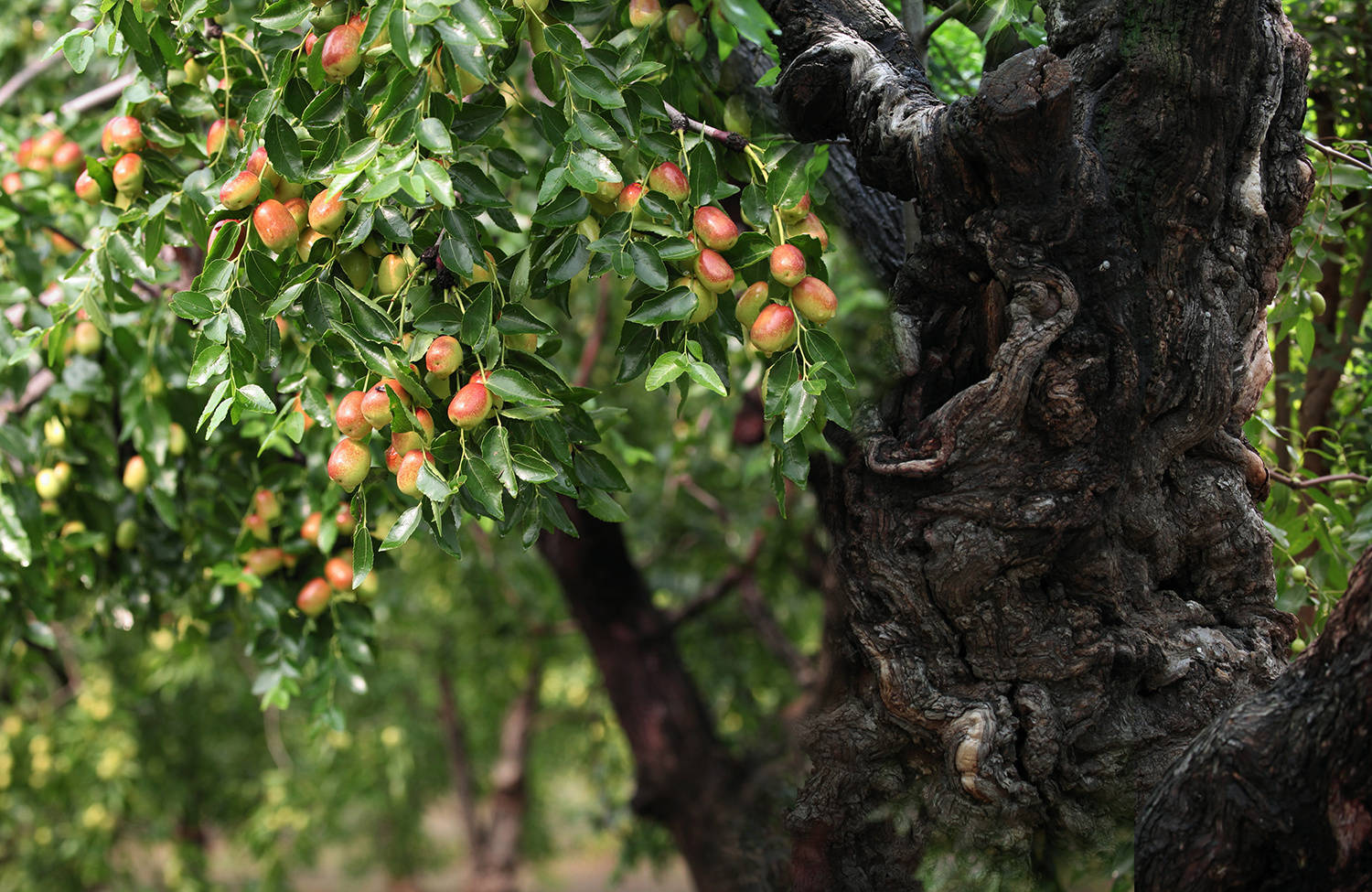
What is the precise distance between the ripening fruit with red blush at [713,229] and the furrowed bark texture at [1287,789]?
668mm

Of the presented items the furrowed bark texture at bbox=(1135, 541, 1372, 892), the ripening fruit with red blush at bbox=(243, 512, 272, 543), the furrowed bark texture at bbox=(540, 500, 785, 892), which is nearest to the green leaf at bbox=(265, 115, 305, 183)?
the ripening fruit with red blush at bbox=(243, 512, 272, 543)

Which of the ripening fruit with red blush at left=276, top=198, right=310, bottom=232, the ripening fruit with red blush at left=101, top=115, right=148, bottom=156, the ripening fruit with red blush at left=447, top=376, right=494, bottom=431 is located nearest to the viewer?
the ripening fruit with red blush at left=447, top=376, right=494, bottom=431

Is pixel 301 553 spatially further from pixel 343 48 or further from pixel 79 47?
pixel 343 48

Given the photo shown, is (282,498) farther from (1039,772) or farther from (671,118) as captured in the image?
(1039,772)

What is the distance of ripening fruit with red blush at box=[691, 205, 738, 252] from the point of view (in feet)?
3.60

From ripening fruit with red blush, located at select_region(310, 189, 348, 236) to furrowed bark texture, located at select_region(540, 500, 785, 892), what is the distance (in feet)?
5.33

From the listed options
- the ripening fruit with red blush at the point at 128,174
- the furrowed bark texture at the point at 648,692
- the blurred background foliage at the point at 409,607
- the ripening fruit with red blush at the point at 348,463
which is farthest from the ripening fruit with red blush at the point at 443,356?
the furrowed bark texture at the point at 648,692

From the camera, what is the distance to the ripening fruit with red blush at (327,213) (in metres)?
1.01

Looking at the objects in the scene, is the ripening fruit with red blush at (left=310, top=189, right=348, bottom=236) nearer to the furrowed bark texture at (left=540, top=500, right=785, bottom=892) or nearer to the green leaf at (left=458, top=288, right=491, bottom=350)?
the green leaf at (left=458, top=288, right=491, bottom=350)

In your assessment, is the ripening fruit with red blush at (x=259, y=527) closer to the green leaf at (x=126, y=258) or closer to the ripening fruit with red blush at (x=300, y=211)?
the green leaf at (x=126, y=258)

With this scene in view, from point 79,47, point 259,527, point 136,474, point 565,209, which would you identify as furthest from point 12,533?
point 565,209

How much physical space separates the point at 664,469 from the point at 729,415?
65cm

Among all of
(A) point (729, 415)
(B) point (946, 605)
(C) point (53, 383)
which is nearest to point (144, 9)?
(C) point (53, 383)

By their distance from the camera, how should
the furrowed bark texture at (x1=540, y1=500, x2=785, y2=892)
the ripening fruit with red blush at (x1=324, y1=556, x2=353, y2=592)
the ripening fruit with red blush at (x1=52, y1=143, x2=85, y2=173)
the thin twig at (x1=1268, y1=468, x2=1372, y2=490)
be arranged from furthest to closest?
the furrowed bark texture at (x1=540, y1=500, x2=785, y2=892), the ripening fruit with red blush at (x1=52, y1=143, x2=85, y2=173), the ripening fruit with red blush at (x1=324, y1=556, x2=353, y2=592), the thin twig at (x1=1268, y1=468, x2=1372, y2=490)
